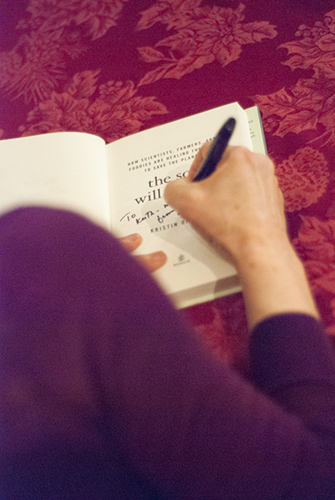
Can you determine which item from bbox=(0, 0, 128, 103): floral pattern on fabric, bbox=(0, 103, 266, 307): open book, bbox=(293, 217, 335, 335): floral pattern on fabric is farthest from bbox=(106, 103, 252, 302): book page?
bbox=(0, 0, 128, 103): floral pattern on fabric

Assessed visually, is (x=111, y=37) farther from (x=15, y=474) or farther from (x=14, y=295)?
(x=15, y=474)

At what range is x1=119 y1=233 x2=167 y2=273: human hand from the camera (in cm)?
47

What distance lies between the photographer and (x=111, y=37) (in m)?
0.81

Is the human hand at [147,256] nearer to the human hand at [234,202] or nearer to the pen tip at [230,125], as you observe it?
the human hand at [234,202]

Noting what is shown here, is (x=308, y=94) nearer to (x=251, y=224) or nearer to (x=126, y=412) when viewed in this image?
(x=251, y=224)

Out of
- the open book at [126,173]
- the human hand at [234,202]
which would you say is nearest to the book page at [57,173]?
the open book at [126,173]

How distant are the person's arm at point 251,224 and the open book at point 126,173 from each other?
0.13 feet

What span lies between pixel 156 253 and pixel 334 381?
0.25 metres

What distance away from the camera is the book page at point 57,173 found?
54cm

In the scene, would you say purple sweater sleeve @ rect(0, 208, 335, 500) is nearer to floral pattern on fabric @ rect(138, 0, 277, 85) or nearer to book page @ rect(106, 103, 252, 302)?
book page @ rect(106, 103, 252, 302)

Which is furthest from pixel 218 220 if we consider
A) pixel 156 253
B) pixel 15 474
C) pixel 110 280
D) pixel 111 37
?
pixel 111 37

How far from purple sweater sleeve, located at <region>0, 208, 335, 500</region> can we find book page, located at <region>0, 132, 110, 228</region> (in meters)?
0.27

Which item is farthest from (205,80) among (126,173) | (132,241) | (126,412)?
(126,412)

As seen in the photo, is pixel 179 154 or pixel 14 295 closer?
pixel 14 295
